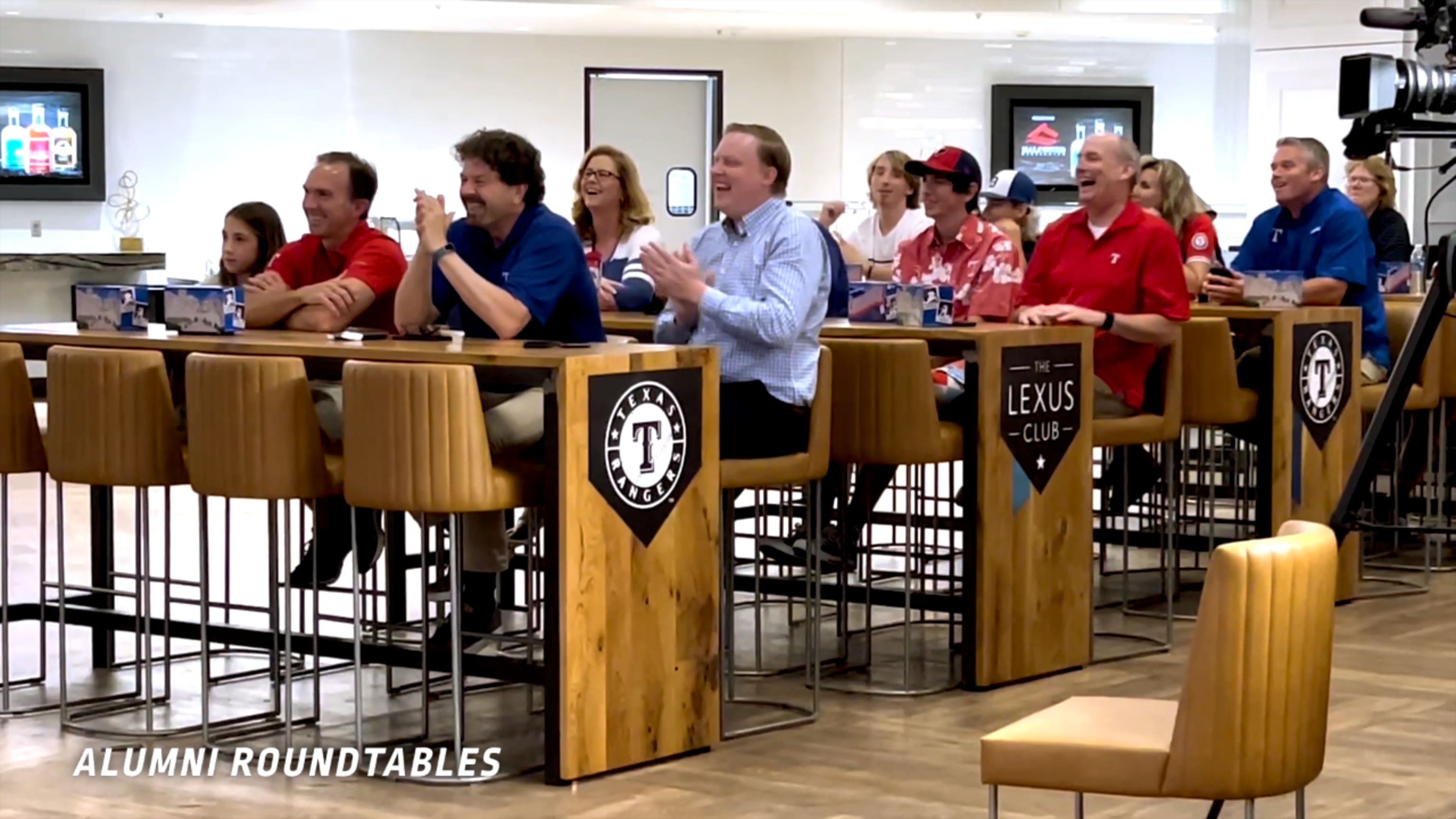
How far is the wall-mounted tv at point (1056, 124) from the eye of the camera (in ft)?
50.9

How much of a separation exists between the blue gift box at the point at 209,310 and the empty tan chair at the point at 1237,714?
266 centimetres

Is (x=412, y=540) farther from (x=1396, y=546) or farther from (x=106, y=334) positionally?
(x=1396, y=546)

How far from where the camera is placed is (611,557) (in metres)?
4.35

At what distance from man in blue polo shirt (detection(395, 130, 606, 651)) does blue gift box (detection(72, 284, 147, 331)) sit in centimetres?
68

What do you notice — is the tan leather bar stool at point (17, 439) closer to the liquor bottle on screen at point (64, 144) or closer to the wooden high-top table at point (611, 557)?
the wooden high-top table at point (611, 557)

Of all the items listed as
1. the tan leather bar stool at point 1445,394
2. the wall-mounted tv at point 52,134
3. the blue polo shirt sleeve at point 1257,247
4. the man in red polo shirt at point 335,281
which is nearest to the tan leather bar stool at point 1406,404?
the tan leather bar stool at point 1445,394

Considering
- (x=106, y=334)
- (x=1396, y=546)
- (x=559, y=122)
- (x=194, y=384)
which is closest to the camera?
(x=194, y=384)

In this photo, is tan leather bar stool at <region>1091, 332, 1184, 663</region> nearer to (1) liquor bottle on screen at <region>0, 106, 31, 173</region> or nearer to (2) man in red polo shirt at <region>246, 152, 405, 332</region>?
(2) man in red polo shirt at <region>246, 152, 405, 332</region>

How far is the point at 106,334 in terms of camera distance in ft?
16.8

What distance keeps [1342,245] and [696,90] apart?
9101 millimetres

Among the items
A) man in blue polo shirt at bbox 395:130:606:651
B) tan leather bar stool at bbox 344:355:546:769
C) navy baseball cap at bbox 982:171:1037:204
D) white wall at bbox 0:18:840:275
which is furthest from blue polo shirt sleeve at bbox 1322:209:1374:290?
white wall at bbox 0:18:840:275

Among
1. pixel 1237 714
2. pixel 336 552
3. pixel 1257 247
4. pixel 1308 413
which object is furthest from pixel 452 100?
pixel 1237 714

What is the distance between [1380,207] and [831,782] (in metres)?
5.17

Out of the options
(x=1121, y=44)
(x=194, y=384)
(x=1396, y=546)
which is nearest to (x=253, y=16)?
(x=1121, y=44)
